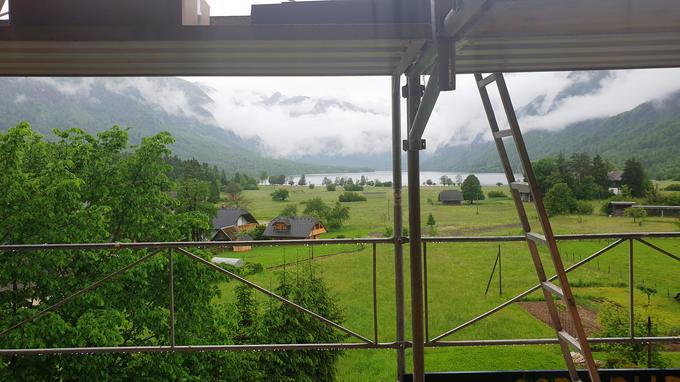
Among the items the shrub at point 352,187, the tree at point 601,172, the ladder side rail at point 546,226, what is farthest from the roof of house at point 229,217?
the ladder side rail at point 546,226

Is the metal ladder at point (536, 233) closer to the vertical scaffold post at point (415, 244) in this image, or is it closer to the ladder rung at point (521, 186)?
the ladder rung at point (521, 186)

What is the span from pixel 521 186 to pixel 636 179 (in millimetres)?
5906

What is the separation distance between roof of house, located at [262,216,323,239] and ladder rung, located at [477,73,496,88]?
8158 mm

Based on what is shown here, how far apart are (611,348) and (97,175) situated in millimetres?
10057

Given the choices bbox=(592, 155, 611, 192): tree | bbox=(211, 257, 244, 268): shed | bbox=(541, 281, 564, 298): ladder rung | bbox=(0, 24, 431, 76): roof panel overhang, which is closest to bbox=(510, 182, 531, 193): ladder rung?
bbox=(541, 281, 564, 298): ladder rung

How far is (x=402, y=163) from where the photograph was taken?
210 centimetres

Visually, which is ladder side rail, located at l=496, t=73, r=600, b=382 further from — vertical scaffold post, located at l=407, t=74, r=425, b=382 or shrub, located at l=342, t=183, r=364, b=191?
shrub, located at l=342, t=183, r=364, b=191

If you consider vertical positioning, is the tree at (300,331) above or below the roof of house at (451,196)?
below

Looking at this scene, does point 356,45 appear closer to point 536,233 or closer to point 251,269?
point 536,233

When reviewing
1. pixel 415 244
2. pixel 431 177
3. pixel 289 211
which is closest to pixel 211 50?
pixel 415 244

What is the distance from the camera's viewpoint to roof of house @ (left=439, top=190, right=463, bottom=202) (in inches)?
297

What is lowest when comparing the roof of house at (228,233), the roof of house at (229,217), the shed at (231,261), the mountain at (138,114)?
the shed at (231,261)

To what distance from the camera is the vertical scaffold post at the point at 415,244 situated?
188cm

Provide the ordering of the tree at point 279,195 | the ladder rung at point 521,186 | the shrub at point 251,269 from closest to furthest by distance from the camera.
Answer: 1. the ladder rung at point 521,186
2. the shrub at point 251,269
3. the tree at point 279,195
